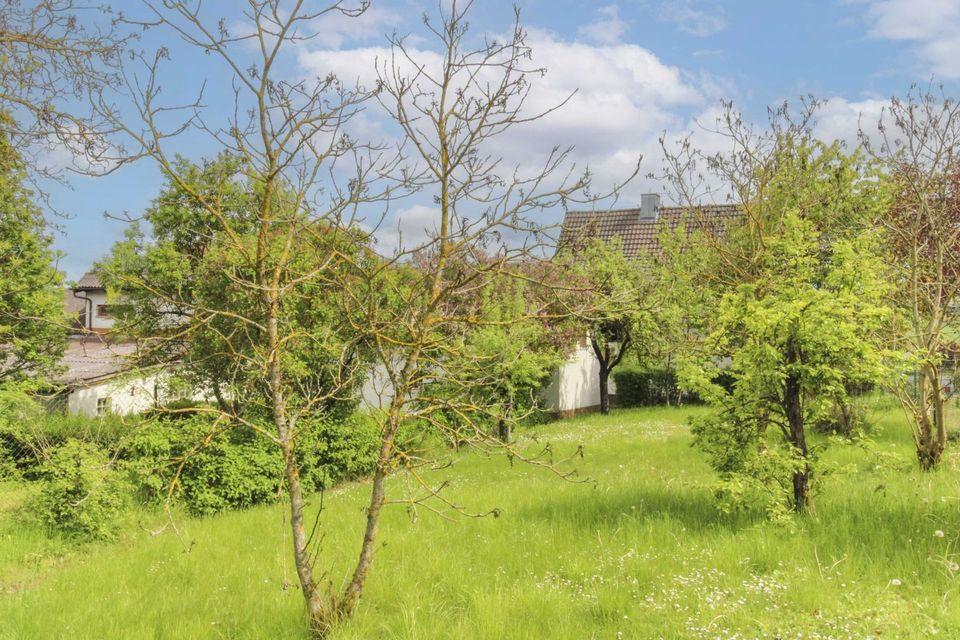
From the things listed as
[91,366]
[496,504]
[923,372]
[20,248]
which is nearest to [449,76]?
[496,504]

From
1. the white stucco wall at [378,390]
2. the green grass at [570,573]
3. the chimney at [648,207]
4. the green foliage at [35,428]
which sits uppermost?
the chimney at [648,207]

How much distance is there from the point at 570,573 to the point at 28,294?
17.1 m

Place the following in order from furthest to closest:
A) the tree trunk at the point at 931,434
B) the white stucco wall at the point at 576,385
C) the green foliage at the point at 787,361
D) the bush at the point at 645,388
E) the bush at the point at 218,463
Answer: the bush at the point at 645,388
the white stucco wall at the point at 576,385
the bush at the point at 218,463
the tree trunk at the point at 931,434
the green foliage at the point at 787,361

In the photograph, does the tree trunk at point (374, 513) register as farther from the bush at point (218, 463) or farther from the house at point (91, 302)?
the house at point (91, 302)

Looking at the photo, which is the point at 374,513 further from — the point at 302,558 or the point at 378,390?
the point at 378,390

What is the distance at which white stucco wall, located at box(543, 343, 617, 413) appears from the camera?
971 inches

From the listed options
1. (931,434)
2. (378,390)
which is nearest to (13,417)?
(378,390)

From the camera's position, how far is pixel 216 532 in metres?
9.27

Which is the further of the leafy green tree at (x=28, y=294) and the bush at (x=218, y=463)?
the leafy green tree at (x=28, y=294)

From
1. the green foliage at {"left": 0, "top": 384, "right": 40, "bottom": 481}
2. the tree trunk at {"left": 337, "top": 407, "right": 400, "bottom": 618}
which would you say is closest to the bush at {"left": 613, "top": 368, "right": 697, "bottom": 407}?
the green foliage at {"left": 0, "top": 384, "right": 40, "bottom": 481}

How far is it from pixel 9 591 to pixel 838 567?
865 centimetres

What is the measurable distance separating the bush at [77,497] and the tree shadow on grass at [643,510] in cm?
625

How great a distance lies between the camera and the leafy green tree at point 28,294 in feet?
55.0

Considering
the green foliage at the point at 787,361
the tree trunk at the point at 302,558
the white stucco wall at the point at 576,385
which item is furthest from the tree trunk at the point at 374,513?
the white stucco wall at the point at 576,385
